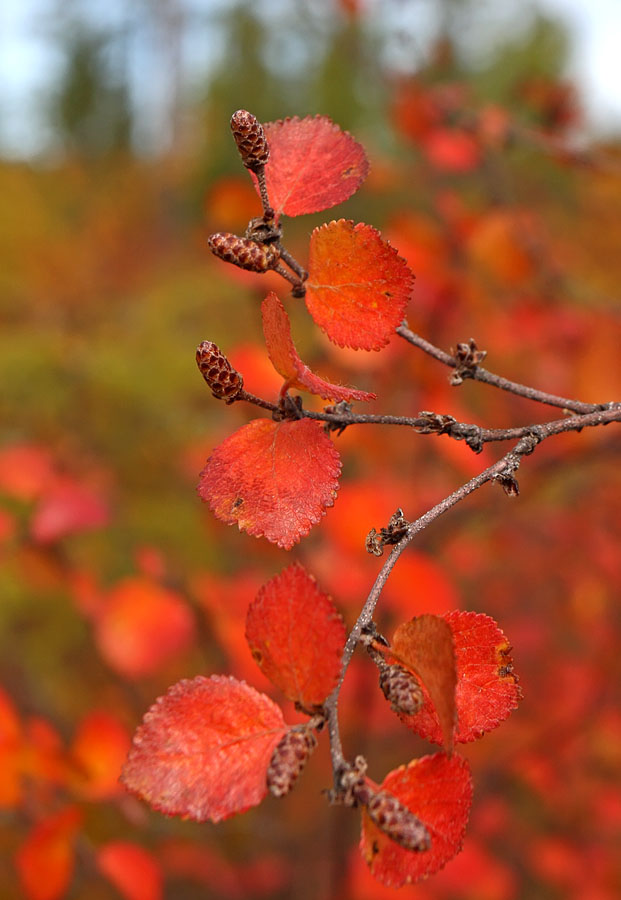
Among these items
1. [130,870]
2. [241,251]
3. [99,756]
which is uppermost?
[241,251]

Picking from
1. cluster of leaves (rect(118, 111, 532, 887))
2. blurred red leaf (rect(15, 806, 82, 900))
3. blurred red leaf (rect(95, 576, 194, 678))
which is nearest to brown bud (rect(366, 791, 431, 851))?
cluster of leaves (rect(118, 111, 532, 887))

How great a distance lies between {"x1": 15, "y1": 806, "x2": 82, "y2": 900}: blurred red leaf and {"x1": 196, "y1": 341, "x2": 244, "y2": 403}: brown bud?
0.61m

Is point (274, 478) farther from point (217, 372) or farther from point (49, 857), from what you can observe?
point (49, 857)

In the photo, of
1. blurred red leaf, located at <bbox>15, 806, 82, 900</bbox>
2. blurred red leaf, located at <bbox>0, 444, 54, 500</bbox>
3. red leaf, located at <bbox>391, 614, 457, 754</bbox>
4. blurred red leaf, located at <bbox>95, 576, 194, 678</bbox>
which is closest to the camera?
red leaf, located at <bbox>391, 614, 457, 754</bbox>

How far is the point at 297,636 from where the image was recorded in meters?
0.31

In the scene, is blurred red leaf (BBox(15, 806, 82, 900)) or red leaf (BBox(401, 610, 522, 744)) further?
blurred red leaf (BBox(15, 806, 82, 900))

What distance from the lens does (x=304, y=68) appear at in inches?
232

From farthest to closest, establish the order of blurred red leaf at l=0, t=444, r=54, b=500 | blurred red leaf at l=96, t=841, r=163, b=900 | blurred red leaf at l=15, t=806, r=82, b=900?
blurred red leaf at l=0, t=444, r=54, b=500, blurred red leaf at l=96, t=841, r=163, b=900, blurred red leaf at l=15, t=806, r=82, b=900

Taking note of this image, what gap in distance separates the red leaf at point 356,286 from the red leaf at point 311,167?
0.02 metres

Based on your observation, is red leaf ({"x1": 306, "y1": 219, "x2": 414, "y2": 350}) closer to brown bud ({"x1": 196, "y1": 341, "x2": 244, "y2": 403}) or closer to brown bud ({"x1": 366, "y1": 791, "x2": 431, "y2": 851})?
brown bud ({"x1": 196, "y1": 341, "x2": 244, "y2": 403})

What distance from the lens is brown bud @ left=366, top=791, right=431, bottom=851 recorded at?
0.26m

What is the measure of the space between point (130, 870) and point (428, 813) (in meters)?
0.70

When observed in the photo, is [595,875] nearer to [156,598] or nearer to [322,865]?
[322,865]

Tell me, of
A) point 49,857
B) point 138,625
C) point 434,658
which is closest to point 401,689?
point 434,658
